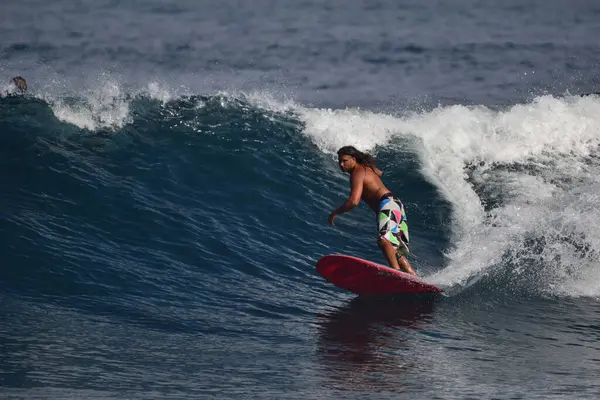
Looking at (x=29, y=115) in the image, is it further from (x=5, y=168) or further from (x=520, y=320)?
(x=520, y=320)

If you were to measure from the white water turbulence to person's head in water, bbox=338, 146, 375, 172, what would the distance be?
133cm

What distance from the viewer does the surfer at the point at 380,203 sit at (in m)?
8.53

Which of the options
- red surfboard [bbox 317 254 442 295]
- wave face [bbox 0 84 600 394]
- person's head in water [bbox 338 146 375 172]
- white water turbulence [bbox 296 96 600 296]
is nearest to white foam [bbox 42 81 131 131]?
wave face [bbox 0 84 600 394]

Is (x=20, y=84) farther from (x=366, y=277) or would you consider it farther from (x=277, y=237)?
(x=366, y=277)

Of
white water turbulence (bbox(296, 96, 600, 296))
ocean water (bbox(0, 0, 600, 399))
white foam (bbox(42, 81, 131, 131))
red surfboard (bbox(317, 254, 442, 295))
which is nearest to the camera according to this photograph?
ocean water (bbox(0, 0, 600, 399))

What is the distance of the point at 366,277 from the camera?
840 centimetres

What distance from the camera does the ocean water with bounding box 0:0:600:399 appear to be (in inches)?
240

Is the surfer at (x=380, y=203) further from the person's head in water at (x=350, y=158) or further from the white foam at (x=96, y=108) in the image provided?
the white foam at (x=96, y=108)

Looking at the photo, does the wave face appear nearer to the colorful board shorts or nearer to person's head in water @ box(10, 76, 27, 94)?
person's head in water @ box(10, 76, 27, 94)

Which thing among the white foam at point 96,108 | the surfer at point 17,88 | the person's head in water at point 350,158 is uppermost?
the surfer at point 17,88

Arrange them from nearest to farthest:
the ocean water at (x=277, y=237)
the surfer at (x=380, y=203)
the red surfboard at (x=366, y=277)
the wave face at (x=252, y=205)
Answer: the ocean water at (x=277, y=237) → the wave face at (x=252, y=205) → the red surfboard at (x=366, y=277) → the surfer at (x=380, y=203)

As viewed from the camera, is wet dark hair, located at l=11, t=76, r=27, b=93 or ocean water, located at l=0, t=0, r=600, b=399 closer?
ocean water, located at l=0, t=0, r=600, b=399

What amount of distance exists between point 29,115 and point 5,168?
196 centimetres

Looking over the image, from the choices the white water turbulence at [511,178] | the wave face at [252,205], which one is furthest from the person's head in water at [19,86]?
the white water turbulence at [511,178]
